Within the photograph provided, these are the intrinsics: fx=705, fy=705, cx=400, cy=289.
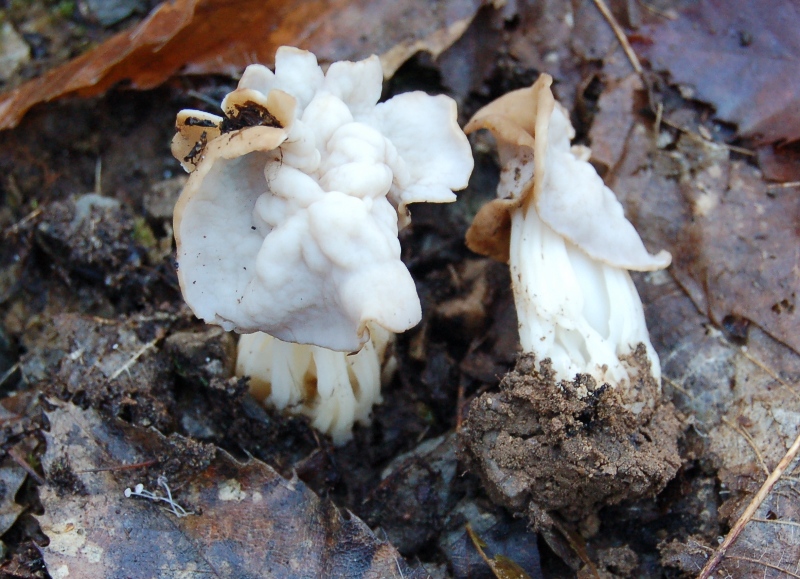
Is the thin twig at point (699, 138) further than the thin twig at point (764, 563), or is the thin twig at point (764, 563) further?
the thin twig at point (699, 138)

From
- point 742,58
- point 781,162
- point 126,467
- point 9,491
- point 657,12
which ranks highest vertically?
point 657,12

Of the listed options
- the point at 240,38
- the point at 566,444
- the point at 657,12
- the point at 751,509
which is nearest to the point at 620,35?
the point at 657,12

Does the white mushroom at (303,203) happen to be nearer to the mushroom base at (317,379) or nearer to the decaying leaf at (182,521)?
the mushroom base at (317,379)

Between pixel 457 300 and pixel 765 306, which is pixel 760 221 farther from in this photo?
pixel 457 300

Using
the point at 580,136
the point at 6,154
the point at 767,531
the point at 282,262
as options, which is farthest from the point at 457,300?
the point at 6,154

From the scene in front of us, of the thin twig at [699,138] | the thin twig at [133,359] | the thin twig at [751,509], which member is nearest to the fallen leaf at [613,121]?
the thin twig at [699,138]

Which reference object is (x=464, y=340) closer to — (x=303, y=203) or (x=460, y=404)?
(x=460, y=404)

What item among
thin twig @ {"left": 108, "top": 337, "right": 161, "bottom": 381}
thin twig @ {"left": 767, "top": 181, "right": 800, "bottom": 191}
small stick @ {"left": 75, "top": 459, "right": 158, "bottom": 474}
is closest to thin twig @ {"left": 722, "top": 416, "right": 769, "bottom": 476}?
thin twig @ {"left": 767, "top": 181, "right": 800, "bottom": 191}
